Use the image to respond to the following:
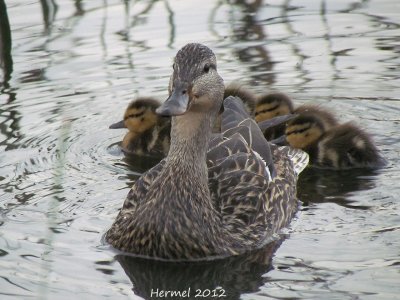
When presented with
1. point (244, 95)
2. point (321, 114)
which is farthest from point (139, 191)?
point (244, 95)

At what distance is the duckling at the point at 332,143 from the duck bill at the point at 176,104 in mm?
1328

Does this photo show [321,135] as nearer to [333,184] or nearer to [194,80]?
[333,184]

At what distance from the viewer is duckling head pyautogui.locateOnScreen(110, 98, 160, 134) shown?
5586 millimetres

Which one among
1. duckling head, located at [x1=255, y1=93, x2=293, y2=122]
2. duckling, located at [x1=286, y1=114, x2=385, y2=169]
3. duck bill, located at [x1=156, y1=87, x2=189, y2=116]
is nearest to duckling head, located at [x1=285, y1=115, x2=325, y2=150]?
duckling, located at [x1=286, y1=114, x2=385, y2=169]

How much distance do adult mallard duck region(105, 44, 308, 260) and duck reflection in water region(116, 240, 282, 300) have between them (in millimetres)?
43

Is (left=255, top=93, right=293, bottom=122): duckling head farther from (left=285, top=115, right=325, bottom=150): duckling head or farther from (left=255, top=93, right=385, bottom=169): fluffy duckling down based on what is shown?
(left=285, top=115, right=325, bottom=150): duckling head

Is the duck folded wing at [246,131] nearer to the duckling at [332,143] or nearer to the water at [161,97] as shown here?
the water at [161,97]

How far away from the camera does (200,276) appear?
3.88 meters

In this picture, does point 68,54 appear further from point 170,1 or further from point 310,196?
point 310,196

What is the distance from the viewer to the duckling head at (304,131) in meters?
5.37

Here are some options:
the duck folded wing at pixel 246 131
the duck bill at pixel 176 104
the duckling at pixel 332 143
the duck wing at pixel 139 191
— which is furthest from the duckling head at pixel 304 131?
the duck bill at pixel 176 104

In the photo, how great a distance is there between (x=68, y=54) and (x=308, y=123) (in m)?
1.73

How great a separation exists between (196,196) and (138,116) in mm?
1524

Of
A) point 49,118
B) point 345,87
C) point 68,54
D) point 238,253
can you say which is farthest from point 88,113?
point 238,253
